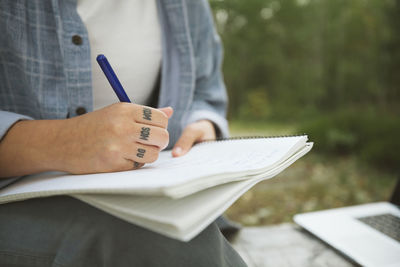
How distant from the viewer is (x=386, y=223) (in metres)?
0.86

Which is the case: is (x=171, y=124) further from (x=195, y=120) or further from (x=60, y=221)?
(x=60, y=221)

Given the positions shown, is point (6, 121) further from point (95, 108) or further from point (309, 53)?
point (309, 53)

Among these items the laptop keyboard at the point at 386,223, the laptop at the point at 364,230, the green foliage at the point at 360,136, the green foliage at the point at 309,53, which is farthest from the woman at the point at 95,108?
the green foliage at the point at 309,53

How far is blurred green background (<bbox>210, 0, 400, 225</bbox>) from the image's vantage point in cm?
290

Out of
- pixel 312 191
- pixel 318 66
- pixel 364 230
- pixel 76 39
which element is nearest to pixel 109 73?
pixel 76 39

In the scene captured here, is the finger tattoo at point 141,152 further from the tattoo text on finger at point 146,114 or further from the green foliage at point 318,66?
the green foliage at point 318,66

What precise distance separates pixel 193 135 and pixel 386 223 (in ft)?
2.08

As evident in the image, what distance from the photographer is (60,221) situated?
449 millimetres

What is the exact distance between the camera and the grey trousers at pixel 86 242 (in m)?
0.41

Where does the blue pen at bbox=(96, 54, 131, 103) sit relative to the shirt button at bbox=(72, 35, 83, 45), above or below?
below

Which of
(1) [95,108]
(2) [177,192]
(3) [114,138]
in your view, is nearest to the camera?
(2) [177,192]

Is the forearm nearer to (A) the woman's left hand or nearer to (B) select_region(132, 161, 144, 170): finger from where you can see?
(B) select_region(132, 161, 144, 170): finger

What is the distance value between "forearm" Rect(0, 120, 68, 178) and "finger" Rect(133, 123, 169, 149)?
0.43 feet

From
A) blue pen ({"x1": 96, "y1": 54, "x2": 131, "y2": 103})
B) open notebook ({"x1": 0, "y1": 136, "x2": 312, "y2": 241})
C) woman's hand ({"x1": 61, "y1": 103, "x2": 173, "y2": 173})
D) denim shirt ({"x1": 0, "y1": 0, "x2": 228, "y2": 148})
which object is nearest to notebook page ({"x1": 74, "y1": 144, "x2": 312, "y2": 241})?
open notebook ({"x1": 0, "y1": 136, "x2": 312, "y2": 241})
